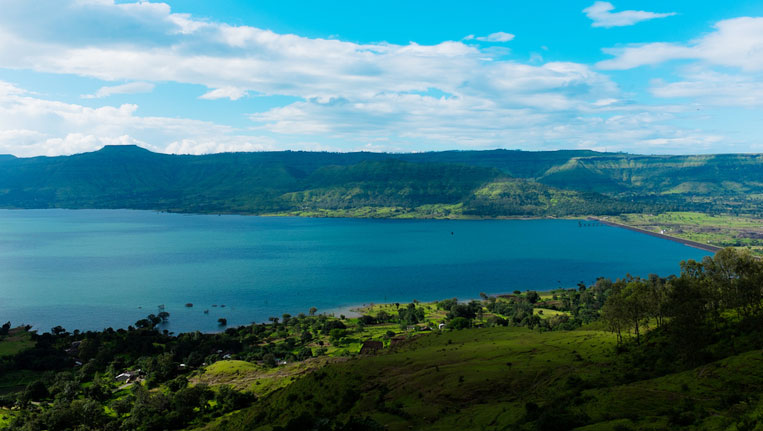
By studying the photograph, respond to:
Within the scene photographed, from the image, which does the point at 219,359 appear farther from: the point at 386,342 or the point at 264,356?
the point at 386,342

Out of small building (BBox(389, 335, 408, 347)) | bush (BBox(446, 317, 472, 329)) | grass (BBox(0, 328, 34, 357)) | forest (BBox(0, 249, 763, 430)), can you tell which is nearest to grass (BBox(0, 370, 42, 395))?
forest (BBox(0, 249, 763, 430))

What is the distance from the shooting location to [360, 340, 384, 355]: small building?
84625mm

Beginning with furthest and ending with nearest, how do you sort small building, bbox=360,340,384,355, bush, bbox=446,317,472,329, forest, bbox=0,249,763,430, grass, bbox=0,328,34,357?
bush, bbox=446,317,472,329, grass, bbox=0,328,34,357, small building, bbox=360,340,384,355, forest, bbox=0,249,763,430

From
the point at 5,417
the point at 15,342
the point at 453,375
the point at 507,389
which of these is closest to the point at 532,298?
the point at 453,375

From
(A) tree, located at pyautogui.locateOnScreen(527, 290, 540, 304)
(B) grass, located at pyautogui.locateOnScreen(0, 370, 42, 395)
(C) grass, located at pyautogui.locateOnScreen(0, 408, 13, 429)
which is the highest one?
(C) grass, located at pyautogui.locateOnScreen(0, 408, 13, 429)

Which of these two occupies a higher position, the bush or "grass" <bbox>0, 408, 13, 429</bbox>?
"grass" <bbox>0, 408, 13, 429</bbox>

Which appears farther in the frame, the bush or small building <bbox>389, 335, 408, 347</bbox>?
the bush

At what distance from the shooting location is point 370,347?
89000 millimetres

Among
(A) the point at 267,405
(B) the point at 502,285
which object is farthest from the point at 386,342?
(B) the point at 502,285

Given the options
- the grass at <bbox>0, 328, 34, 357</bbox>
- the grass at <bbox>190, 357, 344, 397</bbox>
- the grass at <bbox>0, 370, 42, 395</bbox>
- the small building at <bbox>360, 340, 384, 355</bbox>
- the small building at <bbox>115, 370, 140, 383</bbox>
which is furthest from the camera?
the grass at <bbox>0, 328, 34, 357</bbox>

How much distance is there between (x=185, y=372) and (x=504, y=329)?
201 ft

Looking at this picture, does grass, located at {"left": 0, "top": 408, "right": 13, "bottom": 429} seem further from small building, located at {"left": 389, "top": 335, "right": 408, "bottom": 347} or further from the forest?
small building, located at {"left": 389, "top": 335, "right": 408, "bottom": 347}

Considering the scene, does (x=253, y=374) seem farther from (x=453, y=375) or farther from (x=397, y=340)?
(x=453, y=375)

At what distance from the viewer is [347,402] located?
53.3 meters
